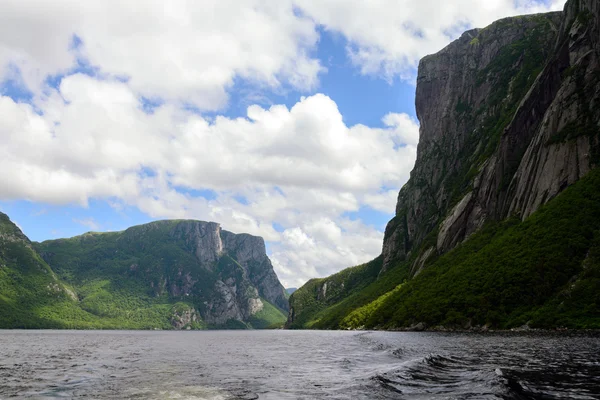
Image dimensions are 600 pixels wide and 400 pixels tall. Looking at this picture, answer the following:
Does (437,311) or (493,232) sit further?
(493,232)

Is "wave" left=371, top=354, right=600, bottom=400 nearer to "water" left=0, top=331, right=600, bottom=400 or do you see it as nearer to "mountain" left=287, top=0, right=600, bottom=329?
"water" left=0, top=331, right=600, bottom=400

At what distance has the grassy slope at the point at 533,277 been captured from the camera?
99.8 metres

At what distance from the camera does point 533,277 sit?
115 m

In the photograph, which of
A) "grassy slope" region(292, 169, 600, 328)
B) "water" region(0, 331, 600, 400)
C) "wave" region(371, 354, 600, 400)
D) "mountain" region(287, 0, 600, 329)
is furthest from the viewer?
"mountain" region(287, 0, 600, 329)

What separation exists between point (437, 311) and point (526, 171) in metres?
72.5

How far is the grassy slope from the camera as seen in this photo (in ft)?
327

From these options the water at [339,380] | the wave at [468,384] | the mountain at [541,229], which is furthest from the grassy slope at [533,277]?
the wave at [468,384]

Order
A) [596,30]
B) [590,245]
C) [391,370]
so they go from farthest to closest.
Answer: [596,30], [590,245], [391,370]

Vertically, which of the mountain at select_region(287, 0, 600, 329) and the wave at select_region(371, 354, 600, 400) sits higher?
the mountain at select_region(287, 0, 600, 329)

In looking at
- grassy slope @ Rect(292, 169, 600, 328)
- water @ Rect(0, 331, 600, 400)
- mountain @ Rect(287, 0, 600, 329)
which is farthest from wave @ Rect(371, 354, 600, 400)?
mountain @ Rect(287, 0, 600, 329)

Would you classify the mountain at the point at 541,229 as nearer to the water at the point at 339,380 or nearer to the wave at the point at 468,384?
the water at the point at 339,380

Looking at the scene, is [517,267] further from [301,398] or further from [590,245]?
[301,398]

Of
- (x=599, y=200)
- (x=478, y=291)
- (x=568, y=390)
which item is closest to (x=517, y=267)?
(x=478, y=291)

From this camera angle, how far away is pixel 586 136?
14450cm
